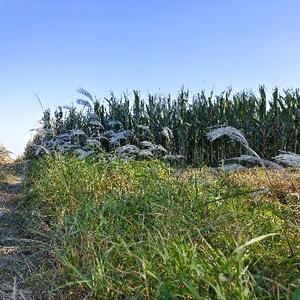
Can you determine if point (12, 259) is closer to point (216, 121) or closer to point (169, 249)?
A: point (169, 249)

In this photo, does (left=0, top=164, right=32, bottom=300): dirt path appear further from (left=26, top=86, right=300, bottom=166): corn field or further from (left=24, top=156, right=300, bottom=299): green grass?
(left=26, top=86, right=300, bottom=166): corn field

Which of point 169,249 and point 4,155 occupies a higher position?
point 4,155

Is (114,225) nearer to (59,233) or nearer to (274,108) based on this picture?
(59,233)

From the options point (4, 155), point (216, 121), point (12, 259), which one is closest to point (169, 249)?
point (12, 259)

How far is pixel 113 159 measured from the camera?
625 cm

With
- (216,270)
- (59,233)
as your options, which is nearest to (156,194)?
(59,233)

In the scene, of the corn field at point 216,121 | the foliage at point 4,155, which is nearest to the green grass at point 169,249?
the corn field at point 216,121

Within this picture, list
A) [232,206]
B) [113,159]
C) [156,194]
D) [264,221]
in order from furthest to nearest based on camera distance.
Answer: [113,159]
[156,194]
[232,206]
[264,221]

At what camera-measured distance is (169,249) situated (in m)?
2.48

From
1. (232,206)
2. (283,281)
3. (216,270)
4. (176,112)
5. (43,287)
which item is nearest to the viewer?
(216,270)

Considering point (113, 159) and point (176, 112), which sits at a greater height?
point (176, 112)

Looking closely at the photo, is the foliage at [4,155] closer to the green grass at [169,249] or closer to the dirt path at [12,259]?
the dirt path at [12,259]

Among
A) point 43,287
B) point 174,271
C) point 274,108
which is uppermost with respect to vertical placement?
point 274,108

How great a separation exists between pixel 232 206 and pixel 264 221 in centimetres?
57
